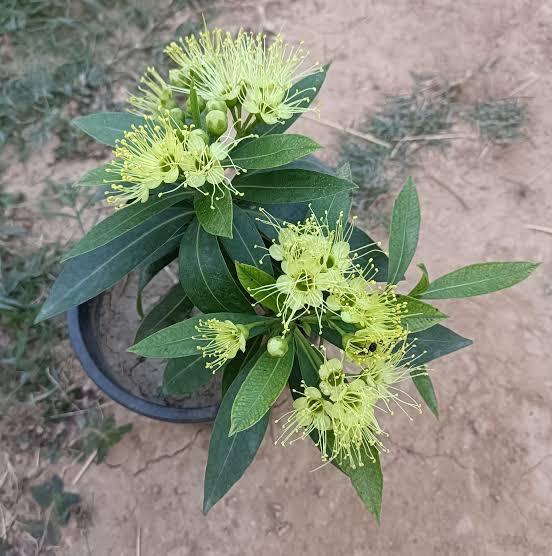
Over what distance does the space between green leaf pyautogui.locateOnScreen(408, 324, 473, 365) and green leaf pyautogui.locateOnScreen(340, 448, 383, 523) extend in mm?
288

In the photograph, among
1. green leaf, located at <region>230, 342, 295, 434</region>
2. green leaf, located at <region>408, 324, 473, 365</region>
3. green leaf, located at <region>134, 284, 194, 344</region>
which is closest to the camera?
green leaf, located at <region>230, 342, 295, 434</region>

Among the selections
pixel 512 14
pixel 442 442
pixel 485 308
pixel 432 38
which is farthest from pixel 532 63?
pixel 442 442

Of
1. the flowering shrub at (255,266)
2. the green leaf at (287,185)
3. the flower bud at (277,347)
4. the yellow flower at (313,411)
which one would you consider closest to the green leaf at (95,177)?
the flowering shrub at (255,266)

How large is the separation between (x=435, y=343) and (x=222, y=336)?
0.56 meters

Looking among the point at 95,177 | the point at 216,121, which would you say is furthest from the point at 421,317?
the point at 95,177

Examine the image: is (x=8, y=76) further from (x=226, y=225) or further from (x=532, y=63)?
(x=532, y=63)

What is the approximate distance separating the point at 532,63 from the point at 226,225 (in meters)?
2.28

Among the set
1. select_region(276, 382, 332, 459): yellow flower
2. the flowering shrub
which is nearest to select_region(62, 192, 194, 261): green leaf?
the flowering shrub

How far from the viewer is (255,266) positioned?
1228 mm

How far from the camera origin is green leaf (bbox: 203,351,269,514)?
4.08ft

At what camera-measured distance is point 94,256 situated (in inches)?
51.5

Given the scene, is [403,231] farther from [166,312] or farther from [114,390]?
[114,390]

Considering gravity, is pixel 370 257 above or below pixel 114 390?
above

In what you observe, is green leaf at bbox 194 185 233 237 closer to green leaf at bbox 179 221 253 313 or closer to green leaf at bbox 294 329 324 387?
green leaf at bbox 179 221 253 313
